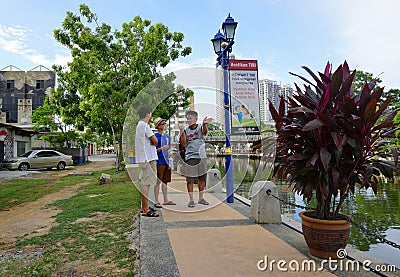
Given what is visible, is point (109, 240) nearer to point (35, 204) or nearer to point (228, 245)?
point (228, 245)

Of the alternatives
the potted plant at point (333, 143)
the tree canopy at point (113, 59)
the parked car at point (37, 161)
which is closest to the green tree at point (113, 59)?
the tree canopy at point (113, 59)

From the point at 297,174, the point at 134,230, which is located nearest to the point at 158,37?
the point at 134,230

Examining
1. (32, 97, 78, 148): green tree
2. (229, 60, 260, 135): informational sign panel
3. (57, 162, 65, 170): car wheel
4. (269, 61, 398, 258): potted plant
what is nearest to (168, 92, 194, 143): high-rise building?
(229, 60, 260, 135): informational sign panel

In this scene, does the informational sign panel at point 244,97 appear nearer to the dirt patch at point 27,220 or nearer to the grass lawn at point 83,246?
the grass lawn at point 83,246

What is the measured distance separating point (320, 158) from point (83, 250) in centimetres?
292

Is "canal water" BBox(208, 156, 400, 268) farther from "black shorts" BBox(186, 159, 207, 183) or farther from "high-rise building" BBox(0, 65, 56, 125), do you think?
"high-rise building" BBox(0, 65, 56, 125)

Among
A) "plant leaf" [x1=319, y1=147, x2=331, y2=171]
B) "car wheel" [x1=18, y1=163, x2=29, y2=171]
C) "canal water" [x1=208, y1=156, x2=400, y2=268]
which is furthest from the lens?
"car wheel" [x1=18, y1=163, x2=29, y2=171]

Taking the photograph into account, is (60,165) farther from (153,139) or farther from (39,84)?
(39,84)

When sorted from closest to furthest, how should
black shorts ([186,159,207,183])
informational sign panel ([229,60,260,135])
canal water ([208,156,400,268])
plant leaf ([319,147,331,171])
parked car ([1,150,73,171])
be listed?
plant leaf ([319,147,331,171]) → canal water ([208,156,400,268]) → black shorts ([186,159,207,183]) → informational sign panel ([229,60,260,135]) → parked car ([1,150,73,171])

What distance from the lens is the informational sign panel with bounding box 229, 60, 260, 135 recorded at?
670 centimetres

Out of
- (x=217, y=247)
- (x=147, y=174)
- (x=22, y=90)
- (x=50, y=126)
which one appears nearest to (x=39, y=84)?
(x=22, y=90)

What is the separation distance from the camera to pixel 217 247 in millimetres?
3744

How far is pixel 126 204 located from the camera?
6824 millimetres

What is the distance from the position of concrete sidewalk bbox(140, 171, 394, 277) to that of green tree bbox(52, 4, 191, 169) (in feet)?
30.4
